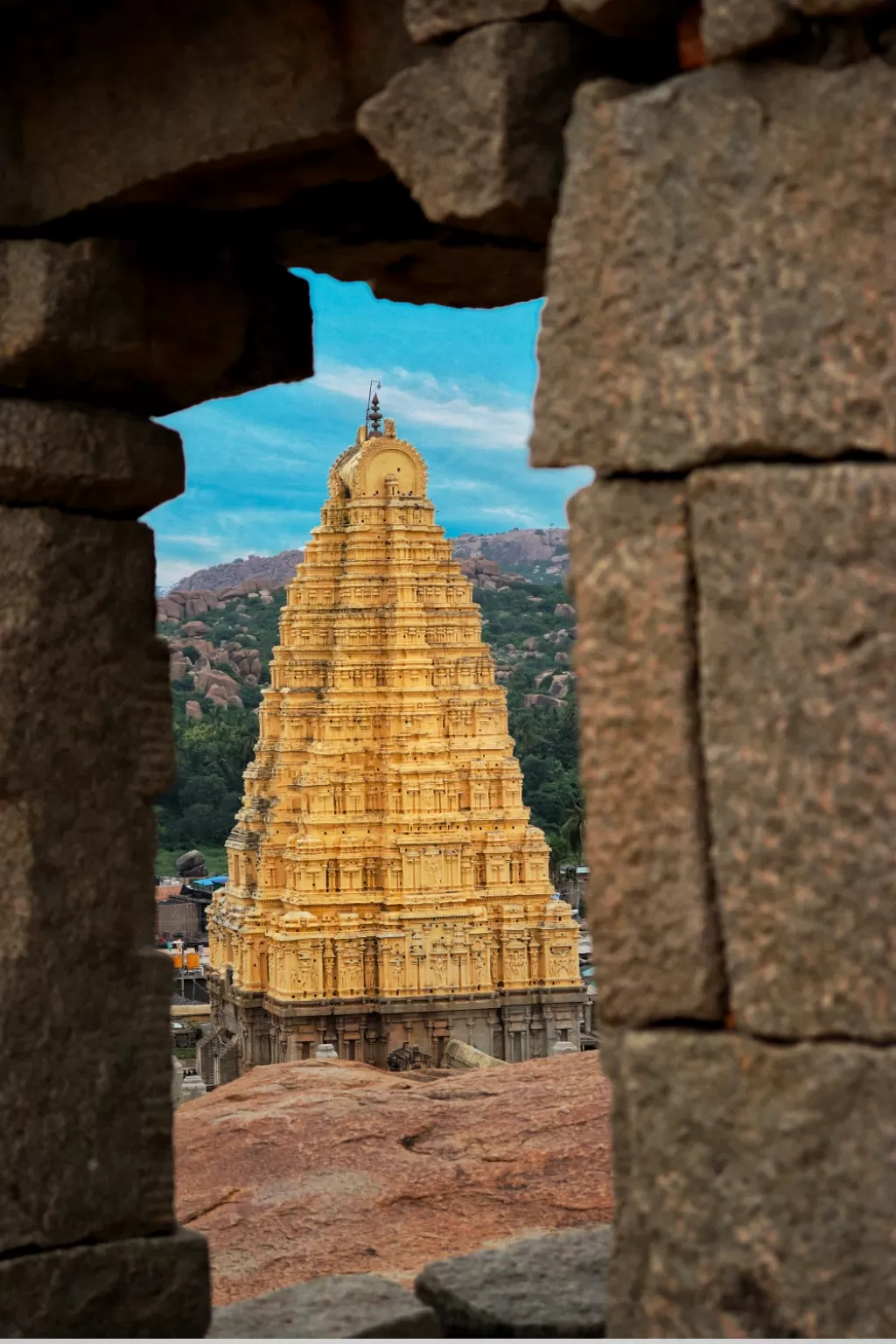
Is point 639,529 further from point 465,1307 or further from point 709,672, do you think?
point 465,1307

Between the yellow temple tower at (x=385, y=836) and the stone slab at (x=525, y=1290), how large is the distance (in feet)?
99.1

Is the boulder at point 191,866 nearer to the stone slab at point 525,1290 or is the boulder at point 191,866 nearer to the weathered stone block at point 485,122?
the stone slab at point 525,1290

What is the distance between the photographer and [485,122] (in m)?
3.46

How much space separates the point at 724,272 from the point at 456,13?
0.79 meters

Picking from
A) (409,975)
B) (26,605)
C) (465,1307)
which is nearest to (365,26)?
(26,605)


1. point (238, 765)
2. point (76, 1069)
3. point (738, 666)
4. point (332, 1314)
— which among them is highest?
point (238, 765)

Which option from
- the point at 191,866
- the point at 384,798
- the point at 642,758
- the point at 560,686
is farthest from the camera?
the point at 560,686

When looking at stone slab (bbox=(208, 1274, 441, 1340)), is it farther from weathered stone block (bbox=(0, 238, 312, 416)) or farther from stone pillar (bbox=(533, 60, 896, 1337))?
weathered stone block (bbox=(0, 238, 312, 416))

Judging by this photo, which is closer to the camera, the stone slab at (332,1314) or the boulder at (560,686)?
the stone slab at (332,1314)

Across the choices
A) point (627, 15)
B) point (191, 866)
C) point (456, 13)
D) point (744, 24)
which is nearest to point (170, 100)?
point (456, 13)

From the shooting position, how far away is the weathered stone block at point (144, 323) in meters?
4.32

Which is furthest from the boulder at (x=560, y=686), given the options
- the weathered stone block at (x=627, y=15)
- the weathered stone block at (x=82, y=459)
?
the weathered stone block at (x=627, y=15)

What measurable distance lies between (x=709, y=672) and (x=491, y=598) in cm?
7969

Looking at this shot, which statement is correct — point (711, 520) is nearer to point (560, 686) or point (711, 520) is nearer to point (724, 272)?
point (724, 272)
